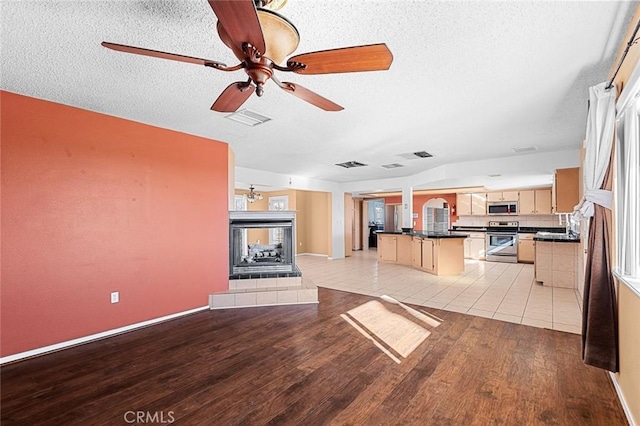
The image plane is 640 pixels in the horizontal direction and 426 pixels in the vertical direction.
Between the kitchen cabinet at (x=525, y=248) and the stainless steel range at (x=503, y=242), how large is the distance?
96mm

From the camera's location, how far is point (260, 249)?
492cm

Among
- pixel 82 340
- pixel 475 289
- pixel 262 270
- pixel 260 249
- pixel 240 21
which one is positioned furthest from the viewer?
pixel 475 289

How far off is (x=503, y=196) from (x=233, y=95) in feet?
28.5

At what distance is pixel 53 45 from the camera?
1957mm

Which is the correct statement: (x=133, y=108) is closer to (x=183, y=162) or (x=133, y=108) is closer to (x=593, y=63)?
(x=183, y=162)

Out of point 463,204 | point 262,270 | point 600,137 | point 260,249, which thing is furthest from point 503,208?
point 262,270

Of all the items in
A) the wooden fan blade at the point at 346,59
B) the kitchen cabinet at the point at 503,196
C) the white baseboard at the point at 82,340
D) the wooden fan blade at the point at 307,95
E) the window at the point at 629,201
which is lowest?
the white baseboard at the point at 82,340

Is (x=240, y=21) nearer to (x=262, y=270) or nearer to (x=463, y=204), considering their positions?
(x=262, y=270)

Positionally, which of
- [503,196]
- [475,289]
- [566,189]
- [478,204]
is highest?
[503,196]

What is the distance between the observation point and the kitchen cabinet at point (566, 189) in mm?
4750

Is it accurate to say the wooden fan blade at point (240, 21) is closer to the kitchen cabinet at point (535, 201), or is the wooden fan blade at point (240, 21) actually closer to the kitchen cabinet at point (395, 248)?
the kitchen cabinet at point (395, 248)

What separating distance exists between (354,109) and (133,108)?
7.58 ft

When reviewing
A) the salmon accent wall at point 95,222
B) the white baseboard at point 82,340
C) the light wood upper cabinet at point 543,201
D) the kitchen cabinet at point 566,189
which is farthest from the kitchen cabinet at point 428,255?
the white baseboard at point 82,340

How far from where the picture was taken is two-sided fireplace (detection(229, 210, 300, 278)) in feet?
14.7
